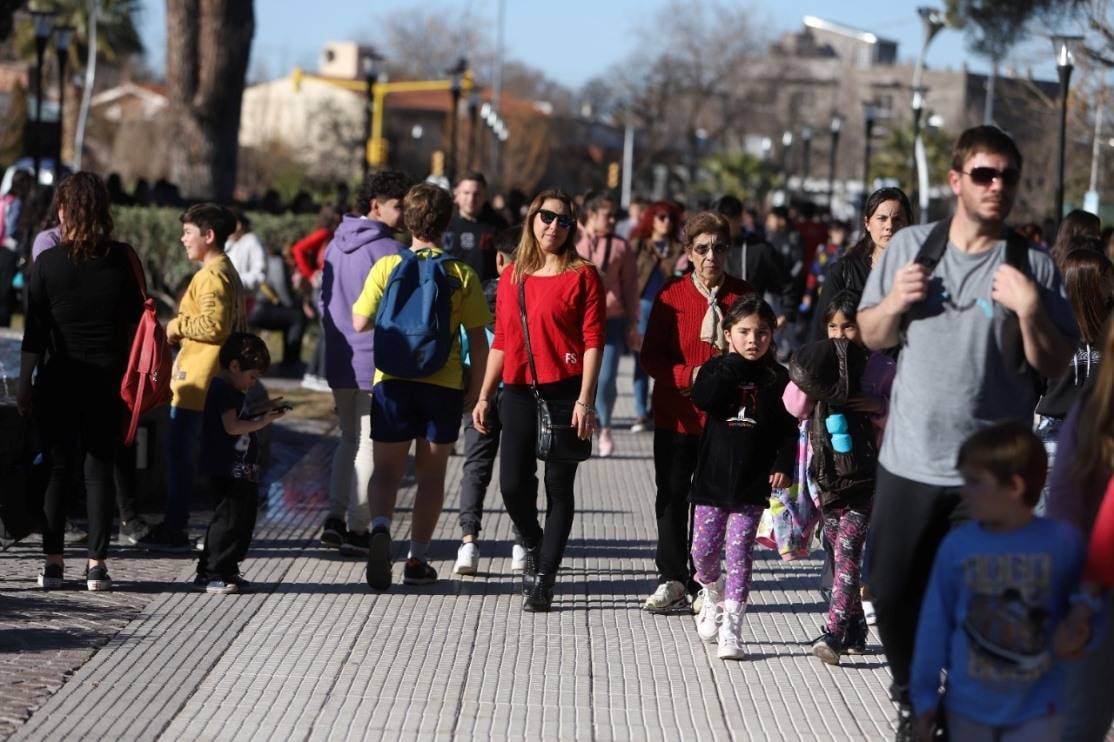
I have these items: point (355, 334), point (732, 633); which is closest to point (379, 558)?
point (355, 334)

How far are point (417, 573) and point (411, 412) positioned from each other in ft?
2.48

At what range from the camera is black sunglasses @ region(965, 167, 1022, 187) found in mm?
4867

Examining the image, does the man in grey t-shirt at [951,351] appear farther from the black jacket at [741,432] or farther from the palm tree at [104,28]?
the palm tree at [104,28]

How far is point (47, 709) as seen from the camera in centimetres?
594

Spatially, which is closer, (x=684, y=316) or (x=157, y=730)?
(x=157, y=730)

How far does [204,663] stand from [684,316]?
2.54 metres

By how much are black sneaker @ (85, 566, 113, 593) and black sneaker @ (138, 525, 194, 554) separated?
1026 millimetres

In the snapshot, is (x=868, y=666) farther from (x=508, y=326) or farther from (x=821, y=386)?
(x=508, y=326)

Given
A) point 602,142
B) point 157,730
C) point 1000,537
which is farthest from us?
point 602,142

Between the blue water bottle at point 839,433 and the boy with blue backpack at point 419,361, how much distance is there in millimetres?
1925

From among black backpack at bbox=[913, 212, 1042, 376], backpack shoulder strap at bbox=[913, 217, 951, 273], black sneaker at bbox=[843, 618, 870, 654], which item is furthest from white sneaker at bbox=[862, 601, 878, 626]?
backpack shoulder strap at bbox=[913, 217, 951, 273]

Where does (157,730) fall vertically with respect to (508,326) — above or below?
below

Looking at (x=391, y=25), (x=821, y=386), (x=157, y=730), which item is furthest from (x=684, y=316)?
(x=391, y=25)

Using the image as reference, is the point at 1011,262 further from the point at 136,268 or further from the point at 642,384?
the point at 642,384
